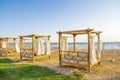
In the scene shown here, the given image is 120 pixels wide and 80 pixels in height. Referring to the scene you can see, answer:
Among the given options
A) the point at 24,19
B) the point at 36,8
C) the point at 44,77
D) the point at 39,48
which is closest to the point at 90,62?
the point at 44,77

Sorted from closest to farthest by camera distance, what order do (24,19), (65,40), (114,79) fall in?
(114,79) → (65,40) → (24,19)

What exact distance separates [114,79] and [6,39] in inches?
537

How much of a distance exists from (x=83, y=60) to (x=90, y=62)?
1.30 ft

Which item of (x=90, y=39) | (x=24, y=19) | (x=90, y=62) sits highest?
(x=24, y=19)

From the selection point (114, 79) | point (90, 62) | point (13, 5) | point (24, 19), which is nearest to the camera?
point (114, 79)

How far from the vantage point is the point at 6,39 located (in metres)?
18.3

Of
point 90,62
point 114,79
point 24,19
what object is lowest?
point 114,79

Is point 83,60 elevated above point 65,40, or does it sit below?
below

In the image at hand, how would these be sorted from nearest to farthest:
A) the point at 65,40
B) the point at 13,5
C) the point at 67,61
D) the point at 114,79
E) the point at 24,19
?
the point at 114,79, the point at 67,61, the point at 65,40, the point at 13,5, the point at 24,19

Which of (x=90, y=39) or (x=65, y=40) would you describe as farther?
(x=65, y=40)

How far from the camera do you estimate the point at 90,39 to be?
9.17 m

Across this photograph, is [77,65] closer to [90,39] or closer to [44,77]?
[90,39]

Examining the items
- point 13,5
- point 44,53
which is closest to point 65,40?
point 44,53

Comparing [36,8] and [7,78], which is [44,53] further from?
[7,78]
